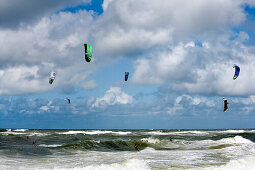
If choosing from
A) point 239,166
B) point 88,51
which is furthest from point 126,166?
point 88,51

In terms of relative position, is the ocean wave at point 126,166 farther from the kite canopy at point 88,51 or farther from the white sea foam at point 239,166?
the kite canopy at point 88,51

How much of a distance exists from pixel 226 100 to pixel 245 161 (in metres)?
5.76

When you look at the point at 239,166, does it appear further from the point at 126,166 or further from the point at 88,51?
the point at 88,51

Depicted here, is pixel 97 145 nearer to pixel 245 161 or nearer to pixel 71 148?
pixel 71 148

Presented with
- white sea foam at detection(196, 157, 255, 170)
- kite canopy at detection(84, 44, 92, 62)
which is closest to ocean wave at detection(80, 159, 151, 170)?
white sea foam at detection(196, 157, 255, 170)

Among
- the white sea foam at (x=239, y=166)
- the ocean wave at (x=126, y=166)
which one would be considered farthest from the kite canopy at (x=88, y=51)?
the white sea foam at (x=239, y=166)

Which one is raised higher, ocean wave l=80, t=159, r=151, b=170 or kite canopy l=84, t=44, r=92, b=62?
kite canopy l=84, t=44, r=92, b=62

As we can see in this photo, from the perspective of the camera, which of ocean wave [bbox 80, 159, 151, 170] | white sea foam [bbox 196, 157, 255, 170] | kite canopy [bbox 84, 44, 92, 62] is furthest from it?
kite canopy [bbox 84, 44, 92, 62]

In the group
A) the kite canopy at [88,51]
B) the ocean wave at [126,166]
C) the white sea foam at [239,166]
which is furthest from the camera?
the kite canopy at [88,51]

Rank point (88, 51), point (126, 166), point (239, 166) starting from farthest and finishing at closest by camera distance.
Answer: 1. point (88, 51)
2. point (239, 166)
3. point (126, 166)

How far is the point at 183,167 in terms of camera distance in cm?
1385

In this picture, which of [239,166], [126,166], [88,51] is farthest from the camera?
[88,51]

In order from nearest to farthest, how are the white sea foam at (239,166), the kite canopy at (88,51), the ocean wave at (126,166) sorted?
the ocean wave at (126,166) → the white sea foam at (239,166) → the kite canopy at (88,51)

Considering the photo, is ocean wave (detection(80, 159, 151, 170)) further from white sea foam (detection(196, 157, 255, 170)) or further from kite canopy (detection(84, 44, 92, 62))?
kite canopy (detection(84, 44, 92, 62))
